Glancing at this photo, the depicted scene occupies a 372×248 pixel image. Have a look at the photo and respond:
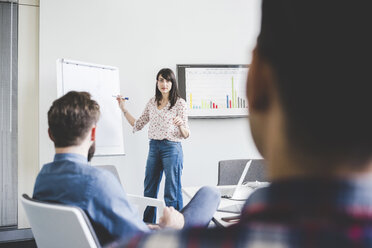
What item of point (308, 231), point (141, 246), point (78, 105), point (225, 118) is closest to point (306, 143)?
point (308, 231)

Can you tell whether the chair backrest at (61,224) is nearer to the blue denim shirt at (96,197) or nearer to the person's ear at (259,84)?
the blue denim shirt at (96,197)

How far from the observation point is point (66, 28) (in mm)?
3332

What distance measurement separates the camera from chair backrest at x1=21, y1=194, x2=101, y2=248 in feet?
3.30

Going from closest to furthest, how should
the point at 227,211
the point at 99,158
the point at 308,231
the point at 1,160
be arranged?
the point at 308,231
the point at 227,211
the point at 1,160
the point at 99,158

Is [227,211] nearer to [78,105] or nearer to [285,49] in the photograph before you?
[78,105]

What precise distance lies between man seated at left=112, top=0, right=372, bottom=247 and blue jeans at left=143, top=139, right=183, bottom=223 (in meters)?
2.81

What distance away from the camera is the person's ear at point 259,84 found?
379mm

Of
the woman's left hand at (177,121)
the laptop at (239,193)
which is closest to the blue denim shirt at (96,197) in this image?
the laptop at (239,193)

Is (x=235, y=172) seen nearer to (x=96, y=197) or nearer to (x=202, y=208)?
(x=202, y=208)

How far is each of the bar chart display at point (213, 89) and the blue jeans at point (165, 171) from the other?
67 centimetres

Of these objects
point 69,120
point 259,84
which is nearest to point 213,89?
point 69,120

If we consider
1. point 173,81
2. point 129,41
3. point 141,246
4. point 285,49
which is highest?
point 129,41

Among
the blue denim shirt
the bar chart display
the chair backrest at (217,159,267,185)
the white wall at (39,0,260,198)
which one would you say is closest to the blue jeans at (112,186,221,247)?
the blue denim shirt

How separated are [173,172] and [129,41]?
A: 4.90ft
